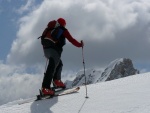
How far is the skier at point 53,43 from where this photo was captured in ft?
40.4

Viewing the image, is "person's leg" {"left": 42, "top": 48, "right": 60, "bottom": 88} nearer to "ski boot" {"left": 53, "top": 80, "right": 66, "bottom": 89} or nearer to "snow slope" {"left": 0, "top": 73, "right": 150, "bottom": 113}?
"snow slope" {"left": 0, "top": 73, "right": 150, "bottom": 113}

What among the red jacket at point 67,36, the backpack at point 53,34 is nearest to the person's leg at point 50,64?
the backpack at point 53,34

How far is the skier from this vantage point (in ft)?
40.4

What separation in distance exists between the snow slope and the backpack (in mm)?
1748

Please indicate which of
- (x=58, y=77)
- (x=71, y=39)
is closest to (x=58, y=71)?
(x=58, y=77)

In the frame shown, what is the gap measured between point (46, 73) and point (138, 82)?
2901 millimetres

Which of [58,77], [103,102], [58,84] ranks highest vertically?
[58,77]

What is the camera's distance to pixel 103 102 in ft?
33.6

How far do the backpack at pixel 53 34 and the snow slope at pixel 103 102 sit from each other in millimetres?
1748

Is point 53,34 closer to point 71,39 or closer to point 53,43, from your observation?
point 53,43

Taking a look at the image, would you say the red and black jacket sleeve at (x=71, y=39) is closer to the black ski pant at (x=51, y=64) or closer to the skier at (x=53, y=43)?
the skier at (x=53, y=43)

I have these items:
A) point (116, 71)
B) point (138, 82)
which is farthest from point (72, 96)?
point (116, 71)

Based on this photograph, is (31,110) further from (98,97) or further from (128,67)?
(128,67)

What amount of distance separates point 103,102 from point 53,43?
10.5 ft
